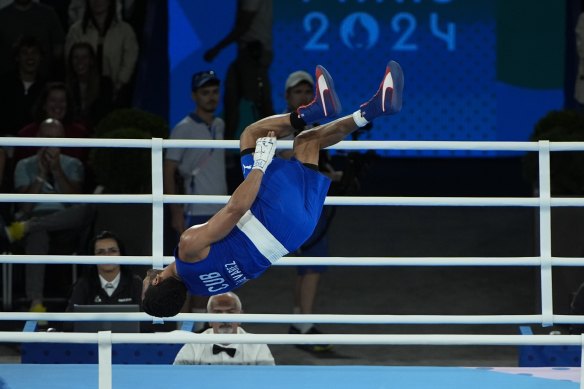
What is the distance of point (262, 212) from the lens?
19.0 feet

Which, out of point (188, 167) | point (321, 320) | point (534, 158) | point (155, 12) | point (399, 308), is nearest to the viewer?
point (321, 320)

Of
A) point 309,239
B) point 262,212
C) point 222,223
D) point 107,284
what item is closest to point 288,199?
point 262,212

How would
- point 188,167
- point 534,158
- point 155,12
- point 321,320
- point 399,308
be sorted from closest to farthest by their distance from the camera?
point 321,320
point 188,167
point 534,158
point 399,308
point 155,12


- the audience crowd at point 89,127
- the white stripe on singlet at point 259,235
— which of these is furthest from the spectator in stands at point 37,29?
the white stripe on singlet at point 259,235

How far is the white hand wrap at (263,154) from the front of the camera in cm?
571

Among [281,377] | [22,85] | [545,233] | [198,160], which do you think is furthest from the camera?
[22,85]

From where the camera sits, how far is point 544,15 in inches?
523

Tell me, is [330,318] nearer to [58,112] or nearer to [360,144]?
[360,144]

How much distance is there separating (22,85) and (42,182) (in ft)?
6.80

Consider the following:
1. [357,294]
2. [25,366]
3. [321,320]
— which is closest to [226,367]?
[321,320]

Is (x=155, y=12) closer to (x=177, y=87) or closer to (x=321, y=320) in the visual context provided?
(x=177, y=87)

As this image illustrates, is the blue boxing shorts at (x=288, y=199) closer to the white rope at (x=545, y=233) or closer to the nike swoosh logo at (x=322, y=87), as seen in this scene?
the nike swoosh logo at (x=322, y=87)

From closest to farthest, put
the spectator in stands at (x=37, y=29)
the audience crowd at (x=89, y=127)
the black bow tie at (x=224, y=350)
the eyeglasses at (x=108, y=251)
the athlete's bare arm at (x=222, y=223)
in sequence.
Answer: the athlete's bare arm at (x=222, y=223) < the black bow tie at (x=224, y=350) < the eyeglasses at (x=108, y=251) < the audience crowd at (x=89, y=127) < the spectator in stands at (x=37, y=29)

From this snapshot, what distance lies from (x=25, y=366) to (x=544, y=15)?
8.24 m
